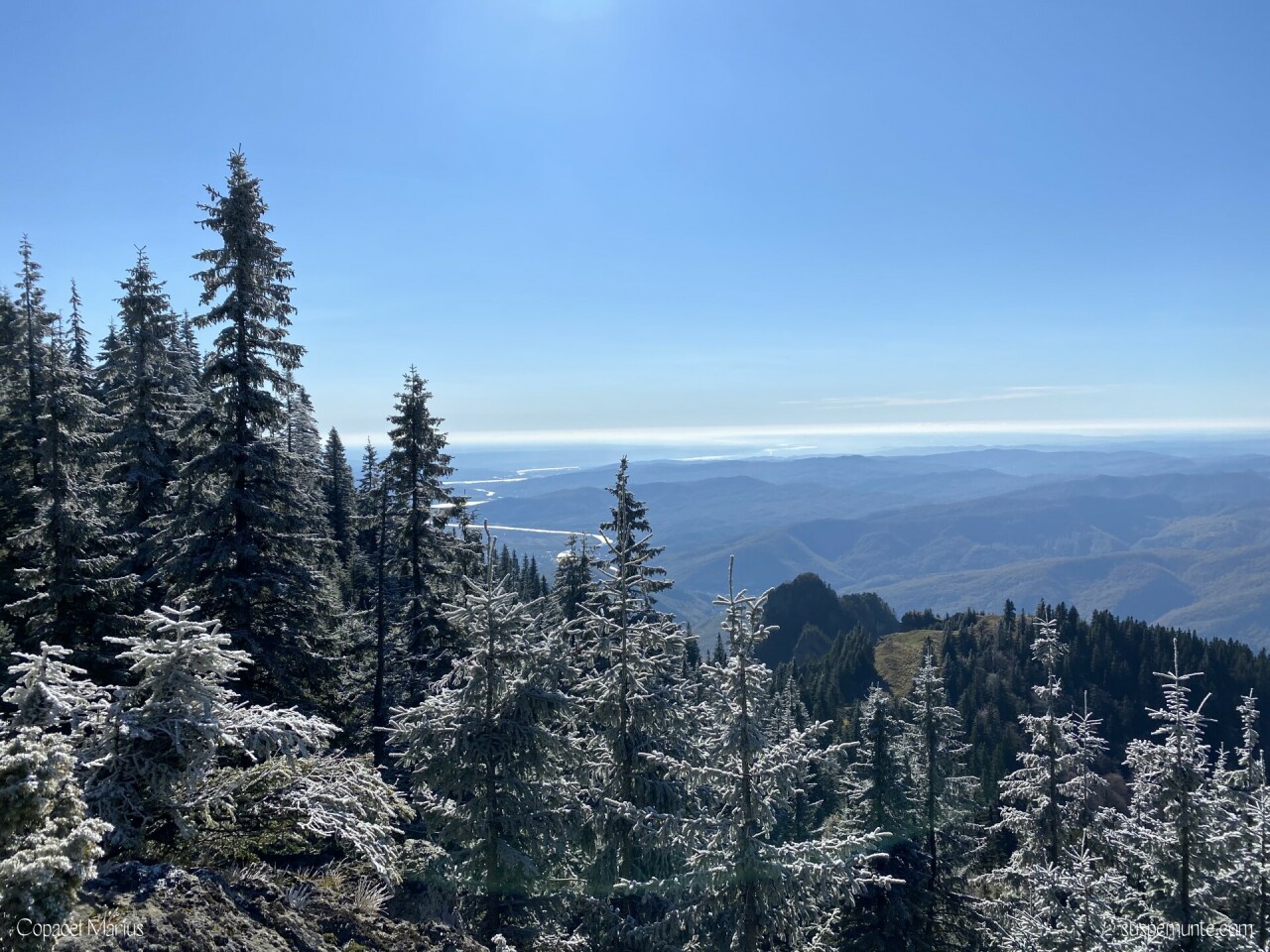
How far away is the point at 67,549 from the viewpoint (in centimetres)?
1864

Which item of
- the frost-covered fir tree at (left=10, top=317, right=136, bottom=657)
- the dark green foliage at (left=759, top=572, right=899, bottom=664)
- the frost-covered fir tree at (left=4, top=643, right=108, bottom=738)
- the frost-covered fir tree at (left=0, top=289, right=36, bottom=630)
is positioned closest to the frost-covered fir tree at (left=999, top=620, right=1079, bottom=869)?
the frost-covered fir tree at (left=4, top=643, right=108, bottom=738)

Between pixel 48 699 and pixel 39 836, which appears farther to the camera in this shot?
pixel 48 699

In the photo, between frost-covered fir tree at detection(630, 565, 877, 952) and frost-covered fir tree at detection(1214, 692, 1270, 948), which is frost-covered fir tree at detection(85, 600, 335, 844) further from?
frost-covered fir tree at detection(1214, 692, 1270, 948)

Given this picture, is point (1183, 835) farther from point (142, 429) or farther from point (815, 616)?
point (815, 616)

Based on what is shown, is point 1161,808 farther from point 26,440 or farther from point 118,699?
point 26,440

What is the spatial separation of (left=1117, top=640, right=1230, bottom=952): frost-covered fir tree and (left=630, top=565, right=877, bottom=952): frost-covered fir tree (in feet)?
37.5

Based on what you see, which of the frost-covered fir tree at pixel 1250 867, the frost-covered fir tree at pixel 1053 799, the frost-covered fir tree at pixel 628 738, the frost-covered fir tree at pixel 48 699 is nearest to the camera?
the frost-covered fir tree at pixel 48 699

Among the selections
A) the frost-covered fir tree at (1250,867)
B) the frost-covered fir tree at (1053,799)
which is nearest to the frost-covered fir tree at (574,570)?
the frost-covered fir tree at (1053,799)

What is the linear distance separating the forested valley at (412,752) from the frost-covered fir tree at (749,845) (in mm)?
61

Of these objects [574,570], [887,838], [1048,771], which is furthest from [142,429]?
[1048,771]

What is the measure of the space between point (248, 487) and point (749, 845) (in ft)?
49.3

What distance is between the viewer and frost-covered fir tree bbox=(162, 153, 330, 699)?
16688 mm

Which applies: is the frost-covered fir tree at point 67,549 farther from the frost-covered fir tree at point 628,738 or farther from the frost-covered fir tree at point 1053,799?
the frost-covered fir tree at point 1053,799

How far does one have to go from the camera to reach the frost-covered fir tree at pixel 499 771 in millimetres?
11773
